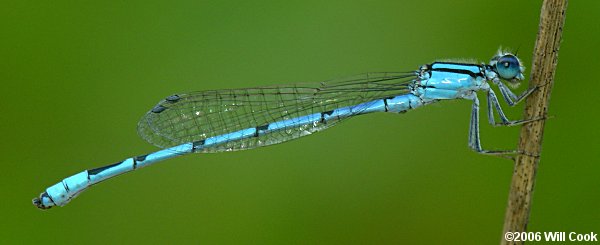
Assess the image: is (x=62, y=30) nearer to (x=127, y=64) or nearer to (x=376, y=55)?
(x=127, y=64)

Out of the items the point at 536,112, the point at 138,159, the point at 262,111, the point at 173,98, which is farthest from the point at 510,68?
the point at 138,159

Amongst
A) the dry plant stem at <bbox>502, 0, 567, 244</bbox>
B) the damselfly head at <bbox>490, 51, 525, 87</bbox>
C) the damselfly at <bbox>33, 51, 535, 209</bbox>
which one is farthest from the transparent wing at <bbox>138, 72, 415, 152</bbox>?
the dry plant stem at <bbox>502, 0, 567, 244</bbox>

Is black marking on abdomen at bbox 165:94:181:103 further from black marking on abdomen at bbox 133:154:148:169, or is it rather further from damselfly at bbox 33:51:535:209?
black marking on abdomen at bbox 133:154:148:169

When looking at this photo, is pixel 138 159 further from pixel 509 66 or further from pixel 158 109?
pixel 509 66

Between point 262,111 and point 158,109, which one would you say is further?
point 262,111

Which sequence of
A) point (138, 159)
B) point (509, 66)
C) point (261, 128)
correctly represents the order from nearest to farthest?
1. point (509, 66)
2. point (138, 159)
3. point (261, 128)

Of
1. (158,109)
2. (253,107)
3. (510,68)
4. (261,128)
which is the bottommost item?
(158,109)

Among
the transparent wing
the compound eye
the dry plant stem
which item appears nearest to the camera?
the dry plant stem

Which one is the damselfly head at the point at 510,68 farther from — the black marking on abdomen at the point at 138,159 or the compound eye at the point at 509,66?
the black marking on abdomen at the point at 138,159
